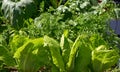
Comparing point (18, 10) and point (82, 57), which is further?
point (18, 10)

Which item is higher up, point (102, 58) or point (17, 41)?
point (17, 41)

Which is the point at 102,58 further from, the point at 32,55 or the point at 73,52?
the point at 32,55

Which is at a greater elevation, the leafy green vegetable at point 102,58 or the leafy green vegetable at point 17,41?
the leafy green vegetable at point 17,41

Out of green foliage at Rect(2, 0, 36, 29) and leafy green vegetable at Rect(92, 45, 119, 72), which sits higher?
green foliage at Rect(2, 0, 36, 29)

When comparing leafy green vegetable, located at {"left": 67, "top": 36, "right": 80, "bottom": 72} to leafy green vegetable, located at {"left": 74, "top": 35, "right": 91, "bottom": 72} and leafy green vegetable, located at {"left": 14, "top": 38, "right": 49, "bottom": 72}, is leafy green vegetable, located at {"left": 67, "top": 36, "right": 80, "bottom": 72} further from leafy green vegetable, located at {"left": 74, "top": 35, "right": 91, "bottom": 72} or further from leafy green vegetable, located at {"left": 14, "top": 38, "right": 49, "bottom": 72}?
leafy green vegetable, located at {"left": 14, "top": 38, "right": 49, "bottom": 72}

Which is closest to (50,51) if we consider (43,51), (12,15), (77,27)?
(43,51)

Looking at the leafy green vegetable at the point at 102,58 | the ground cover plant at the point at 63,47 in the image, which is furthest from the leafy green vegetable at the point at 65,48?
the leafy green vegetable at the point at 102,58

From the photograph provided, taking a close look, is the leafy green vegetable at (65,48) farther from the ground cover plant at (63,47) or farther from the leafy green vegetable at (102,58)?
the leafy green vegetable at (102,58)

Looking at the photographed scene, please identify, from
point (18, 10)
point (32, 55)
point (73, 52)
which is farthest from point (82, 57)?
point (18, 10)

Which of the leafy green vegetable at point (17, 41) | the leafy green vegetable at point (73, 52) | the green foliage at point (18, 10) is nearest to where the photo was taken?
the leafy green vegetable at point (73, 52)

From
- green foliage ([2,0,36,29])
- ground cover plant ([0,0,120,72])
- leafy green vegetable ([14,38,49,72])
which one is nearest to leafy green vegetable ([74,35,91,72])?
ground cover plant ([0,0,120,72])

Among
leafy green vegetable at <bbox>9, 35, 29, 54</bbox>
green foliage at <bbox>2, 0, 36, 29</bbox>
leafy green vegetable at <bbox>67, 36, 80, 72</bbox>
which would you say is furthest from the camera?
green foliage at <bbox>2, 0, 36, 29</bbox>

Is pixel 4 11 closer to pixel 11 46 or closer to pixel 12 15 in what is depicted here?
pixel 12 15

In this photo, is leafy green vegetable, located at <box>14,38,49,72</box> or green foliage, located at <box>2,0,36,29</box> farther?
green foliage, located at <box>2,0,36,29</box>
